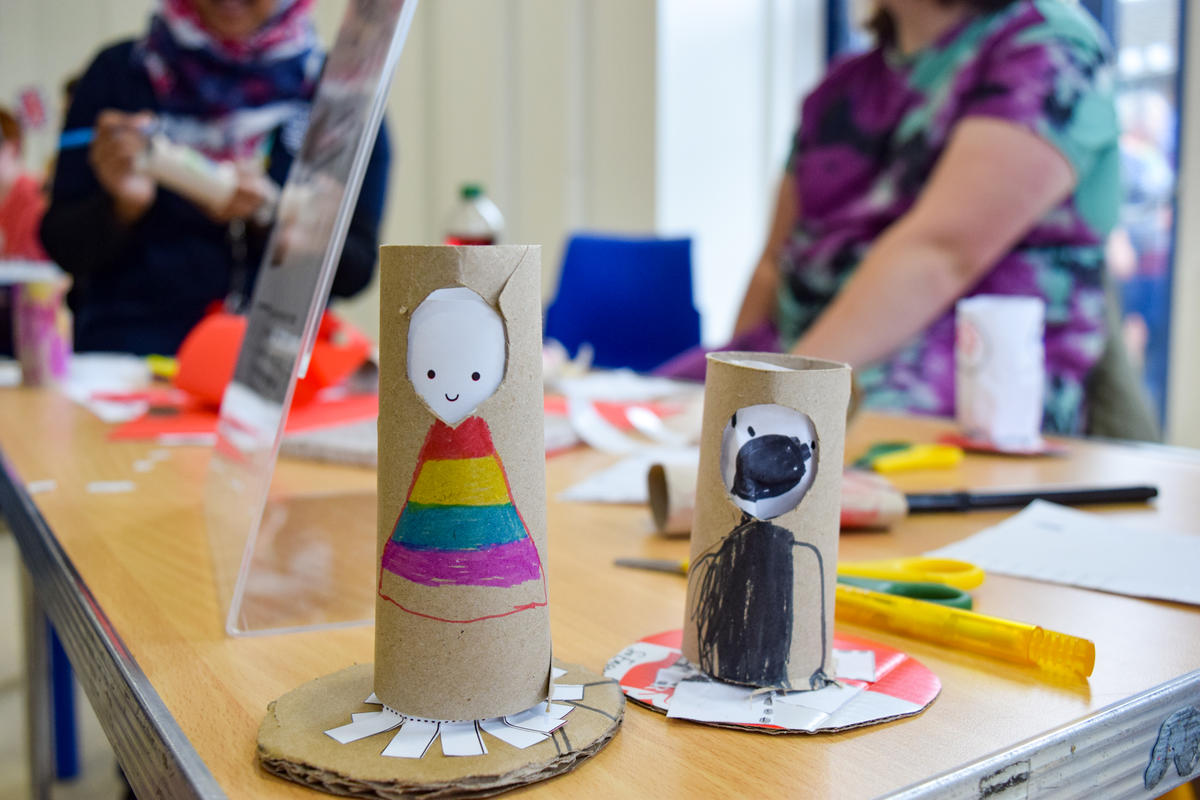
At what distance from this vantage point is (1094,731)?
0.37m

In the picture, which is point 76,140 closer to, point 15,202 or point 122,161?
point 122,161

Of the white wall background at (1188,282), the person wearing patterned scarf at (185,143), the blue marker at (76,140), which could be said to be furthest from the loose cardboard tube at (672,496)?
the white wall background at (1188,282)

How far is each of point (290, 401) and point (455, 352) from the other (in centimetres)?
14

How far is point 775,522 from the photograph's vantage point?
1.28 feet

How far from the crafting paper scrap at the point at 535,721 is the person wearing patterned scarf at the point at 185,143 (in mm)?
1354

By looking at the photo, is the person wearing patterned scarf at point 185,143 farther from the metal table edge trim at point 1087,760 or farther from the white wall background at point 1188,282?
the white wall background at point 1188,282

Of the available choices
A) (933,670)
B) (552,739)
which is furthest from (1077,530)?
(552,739)

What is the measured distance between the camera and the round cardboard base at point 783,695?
37 centimetres

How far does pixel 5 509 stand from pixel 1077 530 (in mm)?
791

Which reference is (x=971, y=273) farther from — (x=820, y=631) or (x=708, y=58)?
(x=708, y=58)

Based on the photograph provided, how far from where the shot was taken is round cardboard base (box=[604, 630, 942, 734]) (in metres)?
0.37

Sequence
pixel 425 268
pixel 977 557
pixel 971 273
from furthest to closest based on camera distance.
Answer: pixel 971 273, pixel 977 557, pixel 425 268

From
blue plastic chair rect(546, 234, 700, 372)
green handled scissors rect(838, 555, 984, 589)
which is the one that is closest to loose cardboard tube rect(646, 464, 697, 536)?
green handled scissors rect(838, 555, 984, 589)

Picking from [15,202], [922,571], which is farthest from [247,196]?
[15,202]
